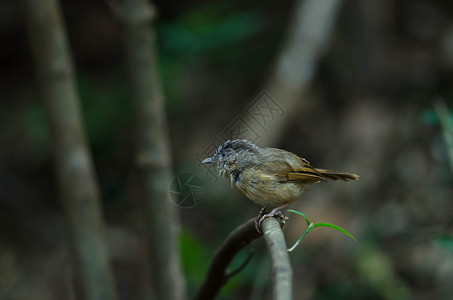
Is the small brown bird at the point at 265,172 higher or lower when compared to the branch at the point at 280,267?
lower

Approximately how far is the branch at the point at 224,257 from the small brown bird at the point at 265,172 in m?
0.40

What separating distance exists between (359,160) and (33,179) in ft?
14.7

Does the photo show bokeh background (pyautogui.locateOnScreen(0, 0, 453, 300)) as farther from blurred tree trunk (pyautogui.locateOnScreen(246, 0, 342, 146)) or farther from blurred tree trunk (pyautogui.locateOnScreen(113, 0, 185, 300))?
blurred tree trunk (pyautogui.locateOnScreen(113, 0, 185, 300))

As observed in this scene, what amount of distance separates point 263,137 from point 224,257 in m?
3.35

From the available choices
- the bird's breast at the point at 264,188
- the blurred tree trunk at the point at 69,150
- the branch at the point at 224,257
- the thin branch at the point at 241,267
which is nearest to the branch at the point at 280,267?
the branch at the point at 224,257

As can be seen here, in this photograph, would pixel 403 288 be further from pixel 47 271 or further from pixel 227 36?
pixel 47 271

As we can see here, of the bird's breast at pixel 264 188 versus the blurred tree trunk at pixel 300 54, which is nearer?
the bird's breast at pixel 264 188

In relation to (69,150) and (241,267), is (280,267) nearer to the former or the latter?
(241,267)

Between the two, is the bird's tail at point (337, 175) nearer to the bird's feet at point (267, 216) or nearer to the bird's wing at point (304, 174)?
the bird's wing at point (304, 174)

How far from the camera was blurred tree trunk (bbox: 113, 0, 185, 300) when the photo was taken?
9.64ft

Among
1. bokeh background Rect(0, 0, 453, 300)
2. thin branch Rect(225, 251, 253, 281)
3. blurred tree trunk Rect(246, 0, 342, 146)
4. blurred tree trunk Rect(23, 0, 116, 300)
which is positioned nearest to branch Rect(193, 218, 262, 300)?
thin branch Rect(225, 251, 253, 281)

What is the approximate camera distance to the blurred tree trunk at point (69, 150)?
9.41 ft

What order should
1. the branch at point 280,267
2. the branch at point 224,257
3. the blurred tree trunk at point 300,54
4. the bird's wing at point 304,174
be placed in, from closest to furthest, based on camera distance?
the branch at point 280,267 → the branch at point 224,257 → the bird's wing at point 304,174 → the blurred tree trunk at point 300,54

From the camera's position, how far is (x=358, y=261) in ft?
17.0
